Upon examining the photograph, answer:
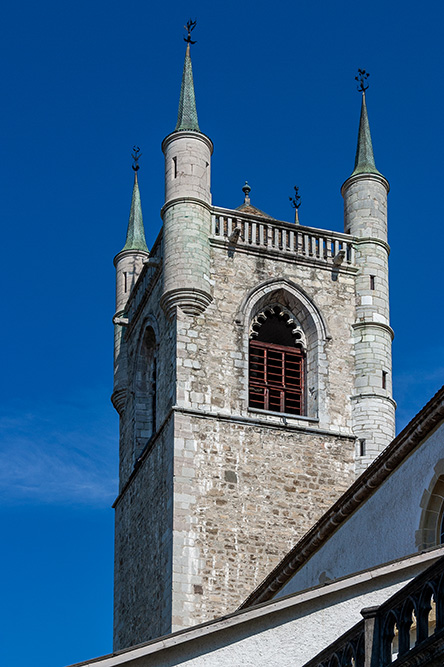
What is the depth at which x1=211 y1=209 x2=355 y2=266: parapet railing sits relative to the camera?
97.1 feet

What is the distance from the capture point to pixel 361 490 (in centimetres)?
1870

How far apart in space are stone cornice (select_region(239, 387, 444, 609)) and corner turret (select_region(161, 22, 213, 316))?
24.6 ft

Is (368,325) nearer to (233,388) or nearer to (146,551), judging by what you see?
(233,388)

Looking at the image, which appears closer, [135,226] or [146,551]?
[146,551]

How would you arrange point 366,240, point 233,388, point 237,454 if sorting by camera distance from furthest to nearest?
1. point 366,240
2. point 233,388
3. point 237,454

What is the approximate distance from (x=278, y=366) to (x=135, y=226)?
7.34 m

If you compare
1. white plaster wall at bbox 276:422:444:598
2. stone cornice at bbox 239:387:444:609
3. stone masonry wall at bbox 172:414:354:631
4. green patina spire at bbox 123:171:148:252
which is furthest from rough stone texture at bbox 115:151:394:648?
white plaster wall at bbox 276:422:444:598

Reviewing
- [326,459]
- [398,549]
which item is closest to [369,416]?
[326,459]

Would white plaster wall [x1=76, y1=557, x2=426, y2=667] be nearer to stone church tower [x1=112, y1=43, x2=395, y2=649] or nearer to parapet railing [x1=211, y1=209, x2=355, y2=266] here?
stone church tower [x1=112, y1=43, x2=395, y2=649]

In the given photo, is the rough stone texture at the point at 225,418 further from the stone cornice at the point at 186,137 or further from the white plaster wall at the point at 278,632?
the white plaster wall at the point at 278,632

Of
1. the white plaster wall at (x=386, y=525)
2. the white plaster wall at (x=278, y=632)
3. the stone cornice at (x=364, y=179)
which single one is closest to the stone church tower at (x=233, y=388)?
the stone cornice at (x=364, y=179)

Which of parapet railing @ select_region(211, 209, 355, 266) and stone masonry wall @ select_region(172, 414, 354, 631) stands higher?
parapet railing @ select_region(211, 209, 355, 266)

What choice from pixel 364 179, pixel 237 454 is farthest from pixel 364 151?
pixel 237 454

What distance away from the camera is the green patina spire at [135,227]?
3450cm
